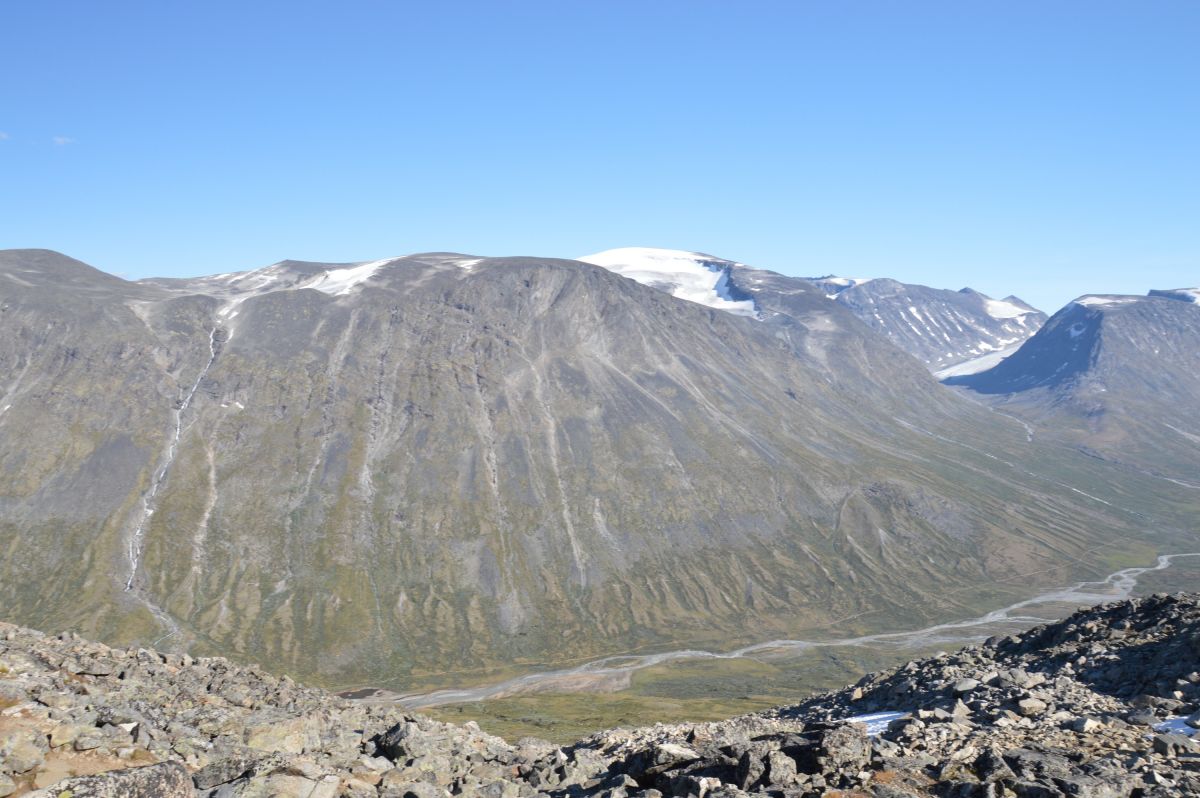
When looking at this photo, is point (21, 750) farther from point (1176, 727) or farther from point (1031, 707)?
point (1176, 727)

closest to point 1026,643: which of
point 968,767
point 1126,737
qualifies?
point 1126,737

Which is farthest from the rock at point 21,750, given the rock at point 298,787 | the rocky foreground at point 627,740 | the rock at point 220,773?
the rock at point 298,787

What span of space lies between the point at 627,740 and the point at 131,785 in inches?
1079

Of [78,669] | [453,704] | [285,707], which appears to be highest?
[78,669]

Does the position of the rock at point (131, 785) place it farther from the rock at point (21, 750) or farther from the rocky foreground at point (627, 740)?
the rock at point (21, 750)

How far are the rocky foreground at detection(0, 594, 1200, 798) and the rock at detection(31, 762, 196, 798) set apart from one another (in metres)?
0.06

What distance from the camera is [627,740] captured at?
44.5 metres

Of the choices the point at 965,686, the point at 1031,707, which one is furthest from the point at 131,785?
the point at 965,686

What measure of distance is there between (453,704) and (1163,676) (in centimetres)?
17230

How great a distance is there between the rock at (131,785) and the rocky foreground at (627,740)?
0.06 m

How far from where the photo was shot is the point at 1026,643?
59.0 metres

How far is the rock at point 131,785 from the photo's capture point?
2228cm

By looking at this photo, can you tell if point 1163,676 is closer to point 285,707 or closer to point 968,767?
point 968,767

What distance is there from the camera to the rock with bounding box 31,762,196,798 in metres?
22.3
